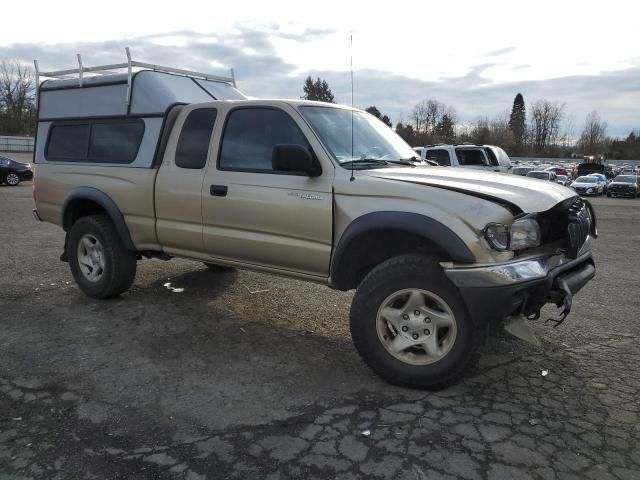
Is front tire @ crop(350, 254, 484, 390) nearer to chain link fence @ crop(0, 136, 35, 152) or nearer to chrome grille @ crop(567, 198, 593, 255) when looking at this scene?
chrome grille @ crop(567, 198, 593, 255)

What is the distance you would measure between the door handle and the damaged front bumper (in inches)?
79.7

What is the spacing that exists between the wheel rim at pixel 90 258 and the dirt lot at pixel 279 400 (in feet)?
1.12

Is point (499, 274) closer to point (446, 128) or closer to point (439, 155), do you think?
point (439, 155)

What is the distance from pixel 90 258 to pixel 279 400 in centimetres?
321

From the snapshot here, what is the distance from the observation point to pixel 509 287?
3.14 metres

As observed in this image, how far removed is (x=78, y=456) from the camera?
9.18 ft

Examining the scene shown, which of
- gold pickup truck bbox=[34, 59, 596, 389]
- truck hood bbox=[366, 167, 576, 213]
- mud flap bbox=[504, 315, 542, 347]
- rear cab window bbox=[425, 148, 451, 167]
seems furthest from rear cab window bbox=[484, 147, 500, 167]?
mud flap bbox=[504, 315, 542, 347]

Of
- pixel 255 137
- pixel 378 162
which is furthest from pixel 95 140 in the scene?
pixel 378 162

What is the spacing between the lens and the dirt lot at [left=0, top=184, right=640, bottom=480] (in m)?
2.73

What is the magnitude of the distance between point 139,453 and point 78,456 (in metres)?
0.31

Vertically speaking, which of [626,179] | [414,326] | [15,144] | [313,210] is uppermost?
[15,144]

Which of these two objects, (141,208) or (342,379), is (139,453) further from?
(141,208)

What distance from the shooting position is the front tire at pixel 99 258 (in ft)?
17.7

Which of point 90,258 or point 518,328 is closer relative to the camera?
point 518,328
